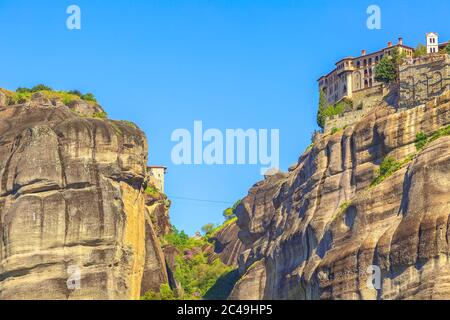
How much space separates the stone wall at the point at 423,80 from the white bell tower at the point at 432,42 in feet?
59.6

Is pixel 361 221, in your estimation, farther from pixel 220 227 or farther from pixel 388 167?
pixel 220 227

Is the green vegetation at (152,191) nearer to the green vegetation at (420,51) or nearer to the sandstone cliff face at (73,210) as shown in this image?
the sandstone cliff face at (73,210)

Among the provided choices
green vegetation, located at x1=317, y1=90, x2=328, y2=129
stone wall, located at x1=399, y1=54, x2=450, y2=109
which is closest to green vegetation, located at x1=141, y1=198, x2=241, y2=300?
green vegetation, located at x1=317, y1=90, x2=328, y2=129

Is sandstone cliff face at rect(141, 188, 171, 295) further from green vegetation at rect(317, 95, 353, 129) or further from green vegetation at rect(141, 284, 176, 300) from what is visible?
green vegetation at rect(317, 95, 353, 129)

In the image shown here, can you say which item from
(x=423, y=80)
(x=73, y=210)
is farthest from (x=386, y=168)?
(x=73, y=210)

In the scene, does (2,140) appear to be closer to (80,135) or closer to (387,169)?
Answer: (80,135)

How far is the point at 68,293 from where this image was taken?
134 m

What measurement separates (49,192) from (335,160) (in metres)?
26.9

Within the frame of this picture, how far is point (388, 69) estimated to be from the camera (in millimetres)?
152750

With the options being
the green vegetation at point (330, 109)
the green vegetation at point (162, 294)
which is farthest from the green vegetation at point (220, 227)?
the green vegetation at point (162, 294)
